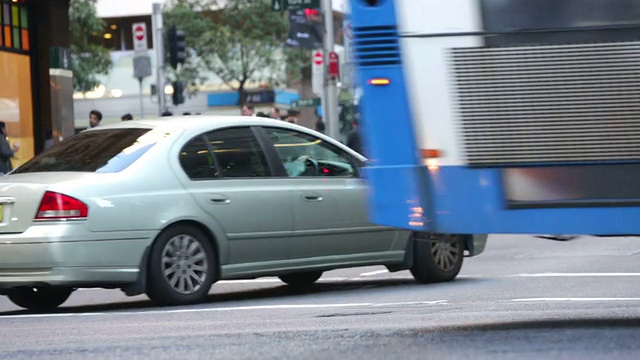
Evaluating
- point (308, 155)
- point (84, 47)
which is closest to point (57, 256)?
point (308, 155)

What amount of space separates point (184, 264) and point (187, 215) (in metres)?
0.36

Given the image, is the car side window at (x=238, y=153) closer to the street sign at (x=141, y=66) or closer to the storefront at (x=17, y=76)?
the storefront at (x=17, y=76)

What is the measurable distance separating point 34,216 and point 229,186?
169 cm

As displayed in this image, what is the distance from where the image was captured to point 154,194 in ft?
36.4

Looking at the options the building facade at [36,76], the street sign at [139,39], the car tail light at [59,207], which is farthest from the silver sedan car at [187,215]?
the street sign at [139,39]

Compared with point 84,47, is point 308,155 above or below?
below

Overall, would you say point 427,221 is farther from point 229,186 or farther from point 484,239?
point 484,239

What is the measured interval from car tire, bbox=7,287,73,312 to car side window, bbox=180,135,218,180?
1320 millimetres

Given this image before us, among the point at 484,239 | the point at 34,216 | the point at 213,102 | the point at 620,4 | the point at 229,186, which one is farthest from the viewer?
the point at 213,102

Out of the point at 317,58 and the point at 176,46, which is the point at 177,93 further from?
the point at 317,58

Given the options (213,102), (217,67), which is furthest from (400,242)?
(213,102)

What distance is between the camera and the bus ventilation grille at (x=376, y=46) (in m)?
8.64

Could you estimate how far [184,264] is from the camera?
1120 centimetres

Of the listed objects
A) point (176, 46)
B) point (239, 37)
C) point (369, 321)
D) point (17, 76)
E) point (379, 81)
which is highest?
point (239, 37)
